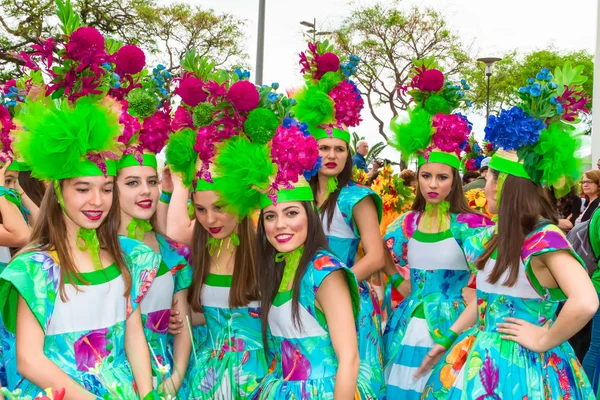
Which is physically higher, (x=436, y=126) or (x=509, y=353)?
(x=436, y=126)

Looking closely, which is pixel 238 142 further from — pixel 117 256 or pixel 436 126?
pixel 436 126

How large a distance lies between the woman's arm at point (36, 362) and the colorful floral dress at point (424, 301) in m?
2.45

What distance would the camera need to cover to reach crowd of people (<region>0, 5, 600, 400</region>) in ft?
9.47

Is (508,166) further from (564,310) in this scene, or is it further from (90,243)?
(90,243)

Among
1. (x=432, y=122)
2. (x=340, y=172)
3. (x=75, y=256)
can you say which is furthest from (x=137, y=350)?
(x=432, y=122)

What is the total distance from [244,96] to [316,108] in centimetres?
168

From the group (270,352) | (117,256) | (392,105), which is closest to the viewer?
(117,256)

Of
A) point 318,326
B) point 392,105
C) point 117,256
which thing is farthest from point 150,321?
point 392,105

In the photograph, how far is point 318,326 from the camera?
3.12 m

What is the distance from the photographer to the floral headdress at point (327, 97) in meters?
4.91

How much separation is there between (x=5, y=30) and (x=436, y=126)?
1560cm

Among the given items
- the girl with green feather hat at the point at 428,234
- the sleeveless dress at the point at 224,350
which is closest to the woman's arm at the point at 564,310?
the girl with green feather hat at the point at 428,234

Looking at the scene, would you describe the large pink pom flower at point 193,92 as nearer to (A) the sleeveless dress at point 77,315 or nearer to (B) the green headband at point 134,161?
(B) the green headband at point 134,161

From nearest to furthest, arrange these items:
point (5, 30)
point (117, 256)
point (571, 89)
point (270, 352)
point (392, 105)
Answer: point (117, 256)
point (270, 352)
point (571, 89)
point (5, 30)
point (392, 105)
